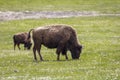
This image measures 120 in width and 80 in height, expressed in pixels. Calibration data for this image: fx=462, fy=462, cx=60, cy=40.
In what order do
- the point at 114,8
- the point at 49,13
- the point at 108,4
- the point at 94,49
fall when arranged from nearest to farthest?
the point at 94,49
the point at 49,13
the point at 114,8
the point at 108,4

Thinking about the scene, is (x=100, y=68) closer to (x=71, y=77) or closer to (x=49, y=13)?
(x=71, y=77)

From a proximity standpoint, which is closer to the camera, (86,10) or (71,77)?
(71,77)

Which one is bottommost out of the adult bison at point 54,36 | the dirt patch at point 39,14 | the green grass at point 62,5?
the green grass at point 62,5

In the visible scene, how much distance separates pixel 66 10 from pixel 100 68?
48460 millimetres

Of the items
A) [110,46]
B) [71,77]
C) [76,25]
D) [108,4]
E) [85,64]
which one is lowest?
[108,4]

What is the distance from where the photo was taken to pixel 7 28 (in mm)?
51719

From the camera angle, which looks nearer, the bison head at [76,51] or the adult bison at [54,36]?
the adult bison at [54,36]

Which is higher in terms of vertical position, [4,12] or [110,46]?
[110,46]

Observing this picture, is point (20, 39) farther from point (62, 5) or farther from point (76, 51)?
point (62, 5)

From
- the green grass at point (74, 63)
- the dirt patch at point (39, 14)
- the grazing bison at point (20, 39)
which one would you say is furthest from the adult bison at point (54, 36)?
the dirt patch at point (39, 14)

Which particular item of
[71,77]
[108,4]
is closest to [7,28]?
[108,4]

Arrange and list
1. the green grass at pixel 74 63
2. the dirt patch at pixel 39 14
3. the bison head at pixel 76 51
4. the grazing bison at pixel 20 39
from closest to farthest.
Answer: the green grass at pixel 74 63 → the bison head at pixel 76 51 → the grazing bison at pixel 20 39 → the dirt patch at pixel 39 14

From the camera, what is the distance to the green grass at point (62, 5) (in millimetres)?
70562

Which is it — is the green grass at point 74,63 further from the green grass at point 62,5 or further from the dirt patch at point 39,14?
the green grass at point 62,5
